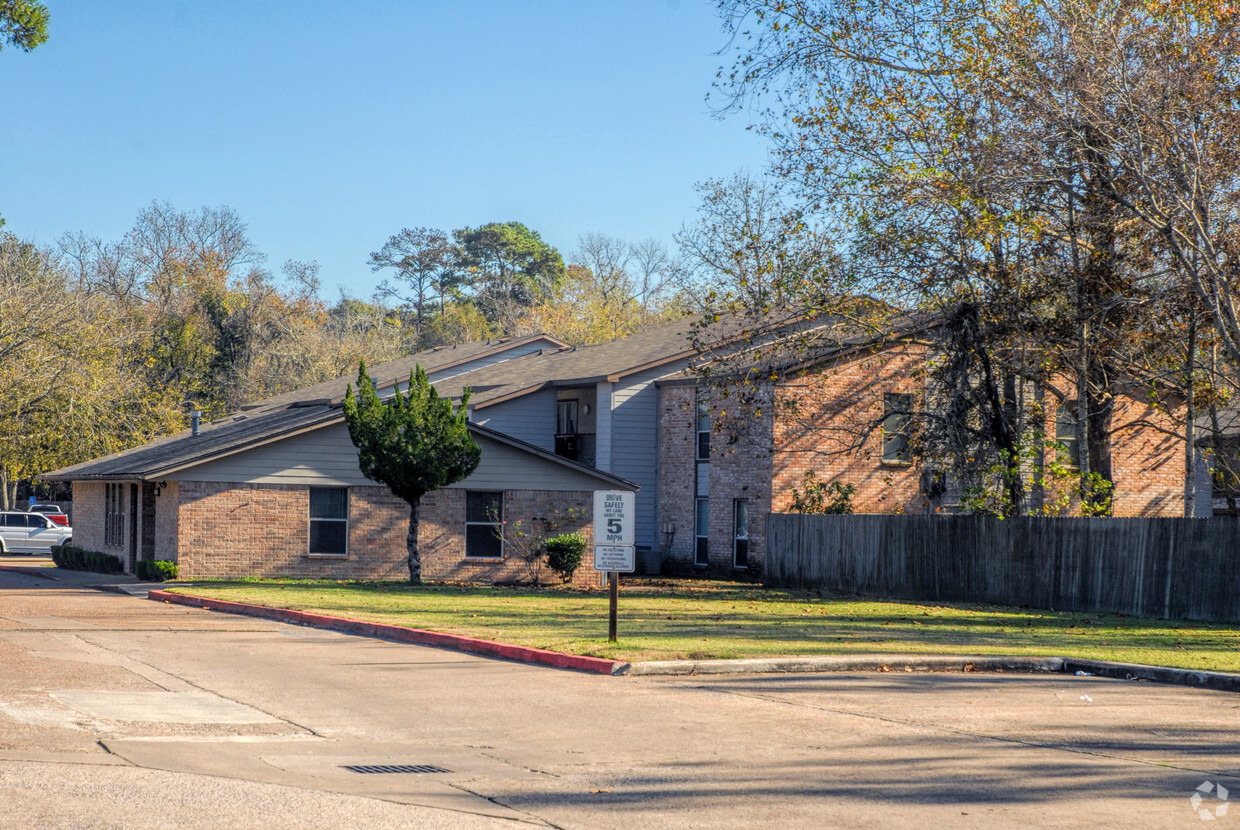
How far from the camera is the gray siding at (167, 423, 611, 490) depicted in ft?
100

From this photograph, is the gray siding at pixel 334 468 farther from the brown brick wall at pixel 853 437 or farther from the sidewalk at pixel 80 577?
the brown brick wall at pixel 853 437

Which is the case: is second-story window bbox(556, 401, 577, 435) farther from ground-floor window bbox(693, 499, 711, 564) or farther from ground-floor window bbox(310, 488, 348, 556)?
ground-floor window bbox(310, 488, 348, 556)

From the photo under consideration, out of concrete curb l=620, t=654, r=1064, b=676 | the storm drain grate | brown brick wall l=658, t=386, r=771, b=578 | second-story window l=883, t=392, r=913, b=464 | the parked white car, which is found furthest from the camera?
the parked white car

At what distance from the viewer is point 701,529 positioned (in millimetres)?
37375

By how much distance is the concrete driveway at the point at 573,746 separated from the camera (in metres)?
7.51

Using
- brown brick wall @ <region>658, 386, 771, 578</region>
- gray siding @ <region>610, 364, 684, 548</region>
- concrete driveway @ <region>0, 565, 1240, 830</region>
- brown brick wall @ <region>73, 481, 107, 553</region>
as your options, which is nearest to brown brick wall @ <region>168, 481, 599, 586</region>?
brown brick wall @ <region>658, 386, 771, 578</region>

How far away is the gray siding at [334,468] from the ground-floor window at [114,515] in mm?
5895

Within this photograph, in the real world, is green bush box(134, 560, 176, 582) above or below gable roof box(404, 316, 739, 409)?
below

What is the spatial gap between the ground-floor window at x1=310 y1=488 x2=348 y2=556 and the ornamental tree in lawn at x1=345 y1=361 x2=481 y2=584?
6.85ft

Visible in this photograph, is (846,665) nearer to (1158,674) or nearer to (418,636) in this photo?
(1158,674)

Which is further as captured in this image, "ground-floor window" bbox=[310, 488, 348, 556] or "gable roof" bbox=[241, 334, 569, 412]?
"gable roof" bbox=[241, 334, 569, 412]

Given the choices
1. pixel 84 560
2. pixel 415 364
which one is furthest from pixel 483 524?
pixel 415 364

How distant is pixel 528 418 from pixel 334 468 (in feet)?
31.8

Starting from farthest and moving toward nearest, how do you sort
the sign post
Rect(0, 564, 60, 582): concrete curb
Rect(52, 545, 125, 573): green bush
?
Rect(52, 545, 125, 573): green bush, Rect(0, 564, 60, 582): concrete curb, the sign post
